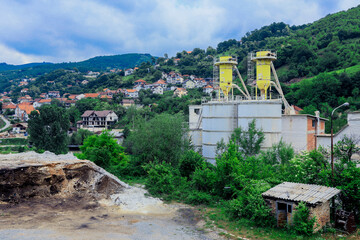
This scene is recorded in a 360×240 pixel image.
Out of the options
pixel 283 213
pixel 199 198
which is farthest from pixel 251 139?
pixel 283 213

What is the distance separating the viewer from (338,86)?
54.7 m

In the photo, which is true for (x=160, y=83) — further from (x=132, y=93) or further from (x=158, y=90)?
(x=132, y=93)

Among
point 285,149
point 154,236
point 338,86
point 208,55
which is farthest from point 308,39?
point 154,236

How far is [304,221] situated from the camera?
40.5 ft

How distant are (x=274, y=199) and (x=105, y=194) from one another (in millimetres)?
10946

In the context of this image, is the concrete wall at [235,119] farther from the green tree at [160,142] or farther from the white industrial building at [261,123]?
the green tree at [160,142]

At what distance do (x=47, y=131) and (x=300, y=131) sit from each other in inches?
1351

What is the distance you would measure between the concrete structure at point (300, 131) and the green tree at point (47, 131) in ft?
103

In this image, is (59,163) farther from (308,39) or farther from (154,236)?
(308,39)

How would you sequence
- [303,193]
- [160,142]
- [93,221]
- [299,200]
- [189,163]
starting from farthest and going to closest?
[160,142], [189,163], [93,221], [303,193], [299,200]

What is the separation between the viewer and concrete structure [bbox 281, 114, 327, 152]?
2591cm

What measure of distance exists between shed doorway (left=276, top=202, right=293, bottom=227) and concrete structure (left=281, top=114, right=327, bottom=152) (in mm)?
13433

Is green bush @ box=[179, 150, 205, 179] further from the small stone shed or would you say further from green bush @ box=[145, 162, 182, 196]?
Result: the small stone shed

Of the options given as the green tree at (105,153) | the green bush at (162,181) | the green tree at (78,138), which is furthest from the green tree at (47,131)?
the green bush at (162,181)
